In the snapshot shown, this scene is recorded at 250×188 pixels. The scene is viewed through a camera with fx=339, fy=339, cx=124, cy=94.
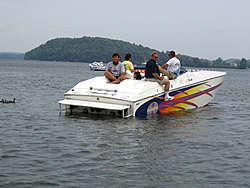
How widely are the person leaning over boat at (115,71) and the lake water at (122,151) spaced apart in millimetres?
1616

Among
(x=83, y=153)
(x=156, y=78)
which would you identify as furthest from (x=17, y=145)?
(x=156, y=78)

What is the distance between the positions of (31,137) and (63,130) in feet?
3.40

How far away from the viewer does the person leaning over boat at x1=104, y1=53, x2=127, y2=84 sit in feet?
38.9

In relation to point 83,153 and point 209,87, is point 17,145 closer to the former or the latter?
point 83,153

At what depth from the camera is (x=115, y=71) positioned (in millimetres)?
12102

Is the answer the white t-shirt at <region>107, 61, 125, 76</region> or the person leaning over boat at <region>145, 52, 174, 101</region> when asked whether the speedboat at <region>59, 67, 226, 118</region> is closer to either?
the person leaning over boat at <region>145, 52, 174, 101</region>

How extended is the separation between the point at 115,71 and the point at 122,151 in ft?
16.4

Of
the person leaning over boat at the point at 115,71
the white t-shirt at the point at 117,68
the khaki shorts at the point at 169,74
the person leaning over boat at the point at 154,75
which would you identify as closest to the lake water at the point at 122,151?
the person leaning over boat at the point at 154,75

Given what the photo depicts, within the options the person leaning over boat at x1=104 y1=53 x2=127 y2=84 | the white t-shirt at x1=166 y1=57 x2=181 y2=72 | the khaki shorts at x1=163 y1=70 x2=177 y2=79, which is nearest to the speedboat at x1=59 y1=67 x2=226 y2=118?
the khaki shorts at x1=163 y1=70 x2=177 y2=79

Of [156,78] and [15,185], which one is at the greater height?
[156,78]

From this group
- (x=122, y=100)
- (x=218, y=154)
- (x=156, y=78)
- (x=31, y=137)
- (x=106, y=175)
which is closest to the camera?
(x=106, y=175)

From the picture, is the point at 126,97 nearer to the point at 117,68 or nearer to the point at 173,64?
the point at 117,68

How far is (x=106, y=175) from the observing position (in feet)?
20.2

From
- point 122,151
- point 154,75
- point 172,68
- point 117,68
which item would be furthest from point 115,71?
point 122,151
